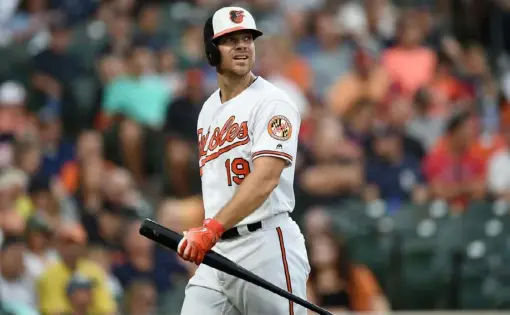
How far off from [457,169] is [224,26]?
5.02 metres

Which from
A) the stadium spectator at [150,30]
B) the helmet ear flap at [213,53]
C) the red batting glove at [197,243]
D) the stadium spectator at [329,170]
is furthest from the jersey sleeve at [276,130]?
the stadium spectator at [150,30]

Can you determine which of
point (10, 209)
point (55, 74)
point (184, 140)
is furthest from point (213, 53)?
point (55, 74)

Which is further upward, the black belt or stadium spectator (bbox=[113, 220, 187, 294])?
the black belt

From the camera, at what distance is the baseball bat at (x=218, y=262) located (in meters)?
4.18

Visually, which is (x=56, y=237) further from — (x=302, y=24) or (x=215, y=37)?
(x=215, y=37)

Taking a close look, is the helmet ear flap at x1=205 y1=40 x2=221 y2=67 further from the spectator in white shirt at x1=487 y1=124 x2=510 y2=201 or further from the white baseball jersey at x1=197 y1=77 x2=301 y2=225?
the spectator in white shirt at x1=487 y1=124 x2=510 y2=201

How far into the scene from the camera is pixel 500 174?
357 inches

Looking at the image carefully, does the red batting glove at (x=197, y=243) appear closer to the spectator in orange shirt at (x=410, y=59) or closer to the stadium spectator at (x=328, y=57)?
the stadium spectator at (x=328, y=57)

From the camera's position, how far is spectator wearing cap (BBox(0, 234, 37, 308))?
805 cm

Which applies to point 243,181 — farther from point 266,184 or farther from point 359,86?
point 359,86

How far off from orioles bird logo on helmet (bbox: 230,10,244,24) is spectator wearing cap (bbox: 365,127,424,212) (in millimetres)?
Result: 4636

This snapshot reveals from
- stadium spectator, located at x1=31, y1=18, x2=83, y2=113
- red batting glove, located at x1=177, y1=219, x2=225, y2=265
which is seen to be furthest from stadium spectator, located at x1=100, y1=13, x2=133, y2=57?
red batting glove, located at x1=177, y1=219, x2=225, y2=265

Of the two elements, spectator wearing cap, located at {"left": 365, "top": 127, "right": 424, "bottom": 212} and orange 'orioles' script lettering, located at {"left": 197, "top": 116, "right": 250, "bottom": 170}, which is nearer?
orange 'orioles' script lettering, located at {"left": 197, "top": 116, "right": 250, "bottom": 170}

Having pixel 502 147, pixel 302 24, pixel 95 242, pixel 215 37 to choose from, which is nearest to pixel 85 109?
pixel 95 242
